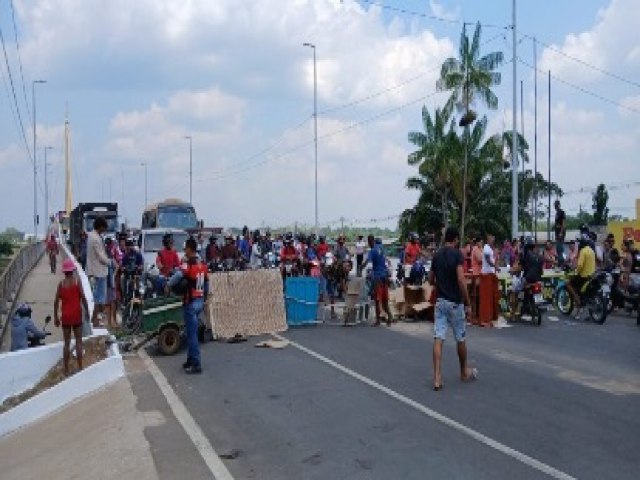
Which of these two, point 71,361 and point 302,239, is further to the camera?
point 302,239

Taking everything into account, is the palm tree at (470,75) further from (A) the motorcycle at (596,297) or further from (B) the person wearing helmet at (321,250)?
(A) the motorcycle at (596,297)

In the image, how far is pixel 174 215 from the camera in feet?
125

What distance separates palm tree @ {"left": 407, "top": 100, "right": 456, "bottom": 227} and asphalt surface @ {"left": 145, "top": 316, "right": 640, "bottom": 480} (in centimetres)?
2384

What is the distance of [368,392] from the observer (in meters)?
9.87

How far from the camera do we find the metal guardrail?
2048cm

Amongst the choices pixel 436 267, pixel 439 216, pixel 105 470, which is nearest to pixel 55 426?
pixel 105 470

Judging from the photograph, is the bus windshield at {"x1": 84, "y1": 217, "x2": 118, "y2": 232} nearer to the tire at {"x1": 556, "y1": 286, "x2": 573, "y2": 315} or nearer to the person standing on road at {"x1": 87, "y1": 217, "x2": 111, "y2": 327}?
the person standing on road at {"x1": 87, "y1": 217, "x2": 111, "y2": 327}

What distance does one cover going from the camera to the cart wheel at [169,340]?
13.5m

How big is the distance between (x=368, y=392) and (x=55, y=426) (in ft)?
14.3

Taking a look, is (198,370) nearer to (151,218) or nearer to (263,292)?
(263,292)

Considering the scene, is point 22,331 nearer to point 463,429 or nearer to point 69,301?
point 69,301

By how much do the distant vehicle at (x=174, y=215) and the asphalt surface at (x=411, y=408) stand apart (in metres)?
24.1

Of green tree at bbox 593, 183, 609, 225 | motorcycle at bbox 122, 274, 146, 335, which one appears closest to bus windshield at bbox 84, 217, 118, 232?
motorcycle at bbox 122, 274, 146, 335

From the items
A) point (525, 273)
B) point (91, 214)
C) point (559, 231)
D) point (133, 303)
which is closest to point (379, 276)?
point (525, 273)
